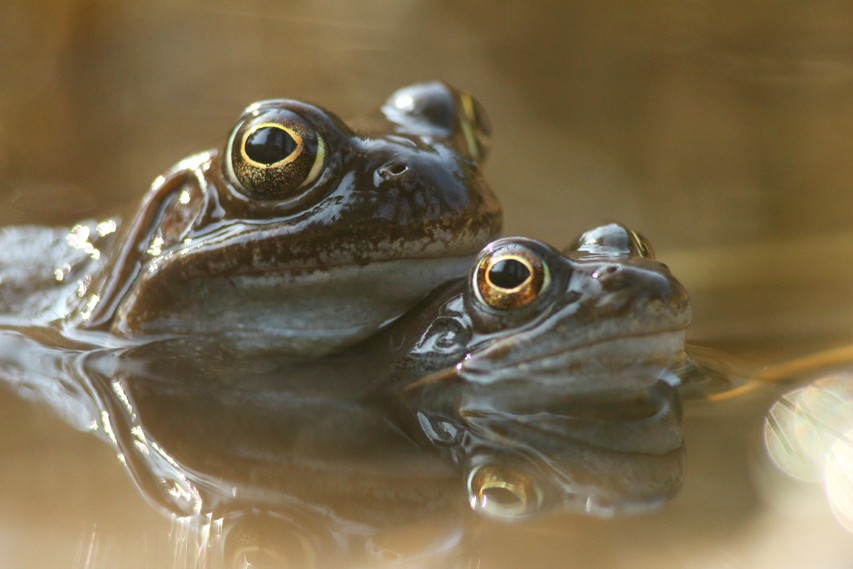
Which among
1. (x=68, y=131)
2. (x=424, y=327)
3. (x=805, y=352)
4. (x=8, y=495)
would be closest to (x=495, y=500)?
(x=424, y=327)

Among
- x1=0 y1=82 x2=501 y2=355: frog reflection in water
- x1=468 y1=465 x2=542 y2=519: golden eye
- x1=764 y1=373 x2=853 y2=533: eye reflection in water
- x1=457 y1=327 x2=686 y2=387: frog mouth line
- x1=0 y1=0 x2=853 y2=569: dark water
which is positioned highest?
x1=0 y1=0 x2=853 y2=569: dark water

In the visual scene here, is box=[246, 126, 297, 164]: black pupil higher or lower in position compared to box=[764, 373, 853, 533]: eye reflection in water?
higher

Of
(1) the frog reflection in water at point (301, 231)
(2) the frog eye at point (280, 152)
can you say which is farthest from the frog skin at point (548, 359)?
(2) the frog eye at point (280, 152)

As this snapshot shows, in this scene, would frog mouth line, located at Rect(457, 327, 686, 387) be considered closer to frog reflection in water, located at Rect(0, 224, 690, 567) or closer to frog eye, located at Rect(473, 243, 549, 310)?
frog reflection in water, located at Rect(0, 224, 690, 567)

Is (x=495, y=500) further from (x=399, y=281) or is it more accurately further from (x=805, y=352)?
(x=805, y=352)

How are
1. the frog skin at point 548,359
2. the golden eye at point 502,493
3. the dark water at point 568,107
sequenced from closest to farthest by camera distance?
the golden eye at point 502,493 < the frog skin at point 548,359 < the dark water at point 568,107

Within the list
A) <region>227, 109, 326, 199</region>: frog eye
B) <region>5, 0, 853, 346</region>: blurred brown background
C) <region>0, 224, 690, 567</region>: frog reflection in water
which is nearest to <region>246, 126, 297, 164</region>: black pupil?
<region>227, 109, 326, 199</region>: frog eye

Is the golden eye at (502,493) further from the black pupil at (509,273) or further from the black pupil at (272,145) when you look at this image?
the black pupil at (272,145)
